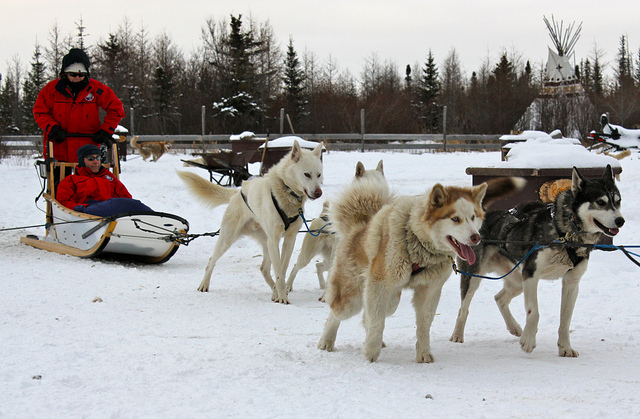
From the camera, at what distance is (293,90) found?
106ft

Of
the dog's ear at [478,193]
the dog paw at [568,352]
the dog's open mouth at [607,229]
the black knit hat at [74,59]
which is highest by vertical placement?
the black knit hat at [74,59]

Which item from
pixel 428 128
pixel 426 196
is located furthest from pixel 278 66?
pixel 426 196

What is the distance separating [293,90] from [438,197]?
30.0 m

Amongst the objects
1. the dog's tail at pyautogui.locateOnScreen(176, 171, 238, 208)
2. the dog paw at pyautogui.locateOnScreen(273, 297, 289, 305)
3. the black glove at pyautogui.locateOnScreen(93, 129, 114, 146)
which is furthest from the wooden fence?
the dog paw at pyautogui.locateOnScreen(273, 297, 289, 305)

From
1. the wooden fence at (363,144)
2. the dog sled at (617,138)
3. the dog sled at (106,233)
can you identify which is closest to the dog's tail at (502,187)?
the dog sled at (106,233)

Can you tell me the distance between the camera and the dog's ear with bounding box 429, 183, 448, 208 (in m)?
3.03

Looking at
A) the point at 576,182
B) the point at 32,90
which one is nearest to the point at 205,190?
the point at 576,182

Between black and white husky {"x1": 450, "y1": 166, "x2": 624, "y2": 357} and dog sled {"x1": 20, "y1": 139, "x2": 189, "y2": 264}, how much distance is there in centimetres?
333

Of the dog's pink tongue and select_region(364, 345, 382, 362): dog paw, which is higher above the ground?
the dog's pink tongue

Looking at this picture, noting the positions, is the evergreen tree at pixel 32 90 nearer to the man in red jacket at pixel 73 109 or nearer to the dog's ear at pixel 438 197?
the man in red jacket at pixel 73 109

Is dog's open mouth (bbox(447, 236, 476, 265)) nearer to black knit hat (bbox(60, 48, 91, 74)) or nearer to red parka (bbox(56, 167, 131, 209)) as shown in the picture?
red parka (bbox(56, 167, 131, 209))

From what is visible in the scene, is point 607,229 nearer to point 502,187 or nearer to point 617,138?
point 502,187

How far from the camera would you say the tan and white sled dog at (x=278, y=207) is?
5133 millimetres

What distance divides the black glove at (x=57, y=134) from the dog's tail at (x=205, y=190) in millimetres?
1578
